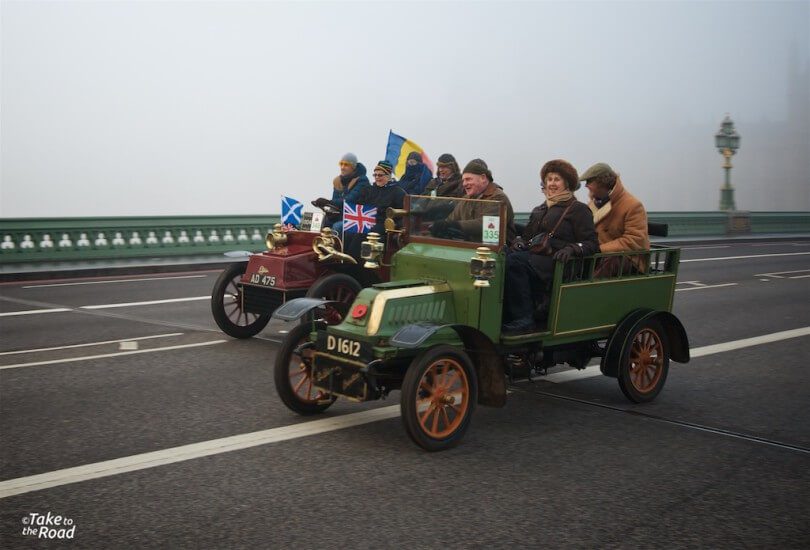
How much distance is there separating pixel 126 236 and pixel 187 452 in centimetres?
1309

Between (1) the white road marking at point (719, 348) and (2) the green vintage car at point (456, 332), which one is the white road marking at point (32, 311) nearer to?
(2) the green vintage car at point (456, 332)

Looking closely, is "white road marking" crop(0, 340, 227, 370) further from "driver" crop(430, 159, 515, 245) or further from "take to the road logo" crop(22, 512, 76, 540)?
"take to the road logo" crop(22, 512, 76, 540)

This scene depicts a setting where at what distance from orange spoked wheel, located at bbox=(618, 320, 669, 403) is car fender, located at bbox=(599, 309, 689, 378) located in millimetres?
42

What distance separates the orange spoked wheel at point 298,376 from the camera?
6.53 meters

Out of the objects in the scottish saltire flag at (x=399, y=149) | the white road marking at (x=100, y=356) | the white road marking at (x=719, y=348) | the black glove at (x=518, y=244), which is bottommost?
the white road marking at (x=100, y=356)

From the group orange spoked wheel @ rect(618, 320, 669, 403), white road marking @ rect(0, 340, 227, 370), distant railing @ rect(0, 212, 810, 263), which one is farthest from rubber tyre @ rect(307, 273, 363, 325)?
distant railing @ rect(0, 212, 810, 263)

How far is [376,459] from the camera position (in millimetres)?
5746

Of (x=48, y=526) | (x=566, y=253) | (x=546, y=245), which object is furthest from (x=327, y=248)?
(x=48, y=526)

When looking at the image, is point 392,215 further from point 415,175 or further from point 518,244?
point 415,175

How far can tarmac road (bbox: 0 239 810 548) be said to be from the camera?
4621 millimetres

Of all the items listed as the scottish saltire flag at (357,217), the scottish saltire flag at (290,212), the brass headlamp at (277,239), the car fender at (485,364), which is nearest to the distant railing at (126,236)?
the scottish saltire flag at (290,212)

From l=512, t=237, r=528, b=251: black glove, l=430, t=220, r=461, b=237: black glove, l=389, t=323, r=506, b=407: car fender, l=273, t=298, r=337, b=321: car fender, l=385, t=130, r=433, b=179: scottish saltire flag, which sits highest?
l=385, t=130, r=433, b=179: scottish saltire flag

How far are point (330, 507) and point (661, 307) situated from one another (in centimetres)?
395

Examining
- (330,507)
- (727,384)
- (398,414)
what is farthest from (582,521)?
(727,384)
